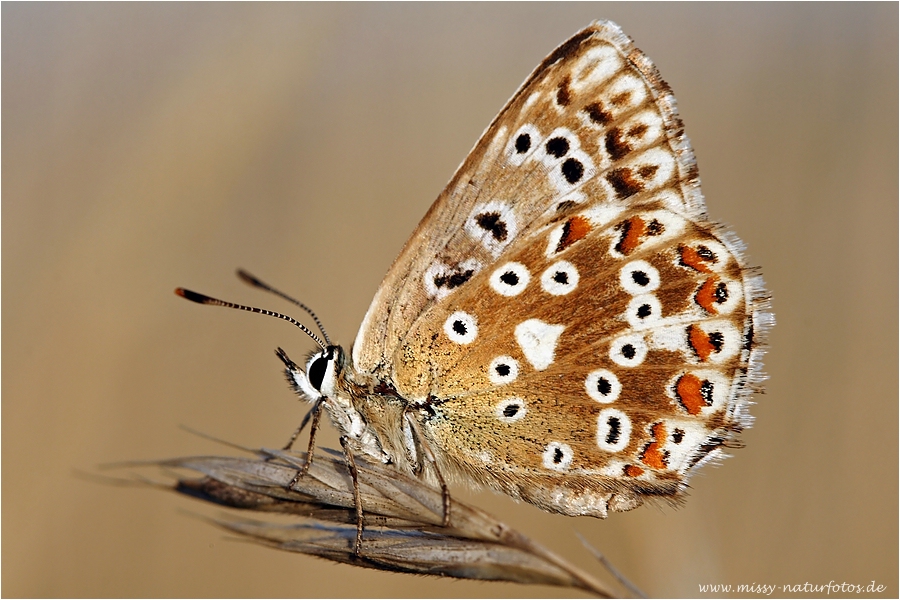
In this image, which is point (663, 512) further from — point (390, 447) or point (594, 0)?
point (594, 0)

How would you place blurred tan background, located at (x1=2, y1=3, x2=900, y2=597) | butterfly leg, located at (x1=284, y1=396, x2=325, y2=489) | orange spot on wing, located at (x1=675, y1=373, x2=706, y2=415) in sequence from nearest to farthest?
butterfly leg, located at (x1=284, y1=396, x2=325, y2=489) < orange spot on wing, located at (x1=675, y1=373, x2=706, y2=415) < blurred tan background, located at (x1=2, y1=3, x2=900, y2=597)

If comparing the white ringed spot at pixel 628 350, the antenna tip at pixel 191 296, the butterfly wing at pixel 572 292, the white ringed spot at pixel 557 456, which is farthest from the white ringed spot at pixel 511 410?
the antenna tip at pixel 191 296

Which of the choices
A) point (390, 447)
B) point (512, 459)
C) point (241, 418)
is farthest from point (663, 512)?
point (241, 418)

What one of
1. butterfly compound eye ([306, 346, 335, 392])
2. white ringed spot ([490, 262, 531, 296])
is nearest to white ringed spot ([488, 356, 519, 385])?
white ringed spot ([490, 262, 531, 296])

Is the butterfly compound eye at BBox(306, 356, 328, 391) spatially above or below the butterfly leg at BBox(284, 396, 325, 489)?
above

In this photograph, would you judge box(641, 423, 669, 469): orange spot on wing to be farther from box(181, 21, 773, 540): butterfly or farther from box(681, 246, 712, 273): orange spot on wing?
box(681, 246, 712, 273): orange spot on wing
